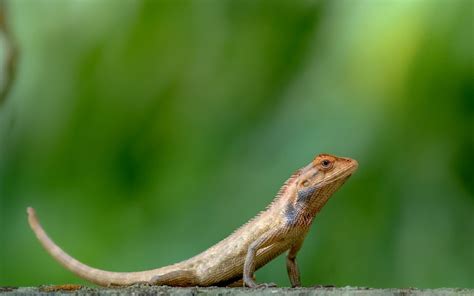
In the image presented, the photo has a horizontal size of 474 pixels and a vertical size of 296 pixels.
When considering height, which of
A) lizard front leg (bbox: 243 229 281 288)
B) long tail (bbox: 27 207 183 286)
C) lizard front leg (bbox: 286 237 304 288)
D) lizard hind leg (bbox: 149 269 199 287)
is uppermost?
lizard front leg (bbox: 243 229 281 288)

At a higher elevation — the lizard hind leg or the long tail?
the lizard hind leg

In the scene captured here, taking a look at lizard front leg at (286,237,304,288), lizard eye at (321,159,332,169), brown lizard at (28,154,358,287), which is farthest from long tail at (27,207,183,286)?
lizard eye at (321,159,332,169)

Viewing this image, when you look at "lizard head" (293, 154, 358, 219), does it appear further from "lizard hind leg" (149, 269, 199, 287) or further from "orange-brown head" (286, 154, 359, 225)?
"lizard hind leg" (149, 269, 199, 287)

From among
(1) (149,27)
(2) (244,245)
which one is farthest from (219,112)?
(2) (244,245)

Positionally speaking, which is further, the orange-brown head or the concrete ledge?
the orange-brown head

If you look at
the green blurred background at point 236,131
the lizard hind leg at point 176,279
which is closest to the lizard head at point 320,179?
the lizard hind leg at point 176,279

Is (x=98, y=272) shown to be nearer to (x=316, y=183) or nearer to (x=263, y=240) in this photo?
(x=263, y=240)

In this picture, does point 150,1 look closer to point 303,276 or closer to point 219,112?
point 219,112

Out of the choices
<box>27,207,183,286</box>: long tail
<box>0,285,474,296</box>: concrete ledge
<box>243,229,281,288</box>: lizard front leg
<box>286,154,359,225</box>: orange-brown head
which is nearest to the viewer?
<box>0,285,474,296</box>: concrete ledge
